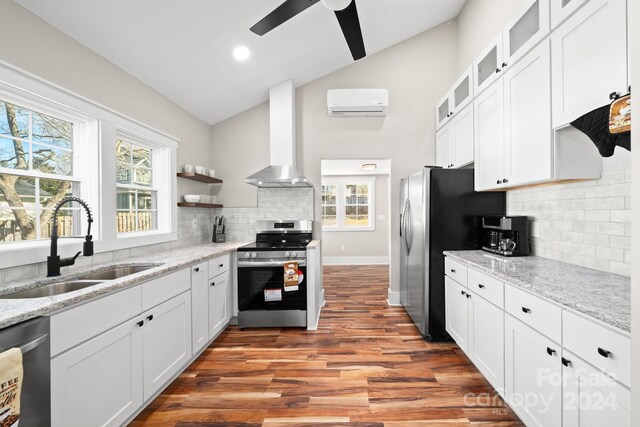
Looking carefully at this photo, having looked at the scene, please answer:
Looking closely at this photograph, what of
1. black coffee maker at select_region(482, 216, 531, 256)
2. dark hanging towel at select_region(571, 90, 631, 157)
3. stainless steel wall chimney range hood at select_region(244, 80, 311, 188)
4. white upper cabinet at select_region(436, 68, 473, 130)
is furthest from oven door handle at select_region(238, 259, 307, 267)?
dark hanging towel at select_region(571, 90, 631, 157)

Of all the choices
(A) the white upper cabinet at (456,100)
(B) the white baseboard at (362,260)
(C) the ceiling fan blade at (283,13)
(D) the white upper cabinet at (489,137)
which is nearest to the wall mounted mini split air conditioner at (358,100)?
(A) the white upper cabinet at (456,100)

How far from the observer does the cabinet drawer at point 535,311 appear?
1.30 meters

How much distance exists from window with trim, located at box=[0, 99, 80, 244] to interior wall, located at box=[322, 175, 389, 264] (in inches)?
206

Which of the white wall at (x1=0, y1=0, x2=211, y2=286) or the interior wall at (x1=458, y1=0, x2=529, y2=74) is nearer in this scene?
the white wall at (x1=0, y1=0, x2=211, y2=286)

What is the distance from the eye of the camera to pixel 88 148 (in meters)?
2.18

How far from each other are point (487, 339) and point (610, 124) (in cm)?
142

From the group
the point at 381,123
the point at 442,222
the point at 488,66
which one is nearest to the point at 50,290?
the point at 442,222

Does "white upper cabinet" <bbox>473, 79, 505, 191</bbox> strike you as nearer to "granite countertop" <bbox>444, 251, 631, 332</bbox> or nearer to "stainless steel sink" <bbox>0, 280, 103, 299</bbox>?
"granite countertop" <bbox>444, 251, 631, 332</bbox>

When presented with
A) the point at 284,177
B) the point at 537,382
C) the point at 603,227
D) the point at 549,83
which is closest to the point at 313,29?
the point at 284,177

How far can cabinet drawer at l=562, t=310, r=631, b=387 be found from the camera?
990 millimetres

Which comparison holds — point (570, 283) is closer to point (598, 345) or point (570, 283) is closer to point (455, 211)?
point (598, 345)

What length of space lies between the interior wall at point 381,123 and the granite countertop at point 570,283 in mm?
1873

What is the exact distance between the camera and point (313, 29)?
2914mm

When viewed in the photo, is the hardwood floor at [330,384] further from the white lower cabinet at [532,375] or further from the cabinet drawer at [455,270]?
the cabinet drawer at [455,270]
